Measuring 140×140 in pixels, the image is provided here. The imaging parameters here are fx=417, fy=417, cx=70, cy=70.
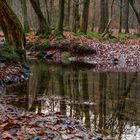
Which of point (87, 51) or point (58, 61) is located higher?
point (87, 51)

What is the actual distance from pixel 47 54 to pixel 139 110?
1513 cm

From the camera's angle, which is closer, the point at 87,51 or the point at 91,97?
the point at 91,97

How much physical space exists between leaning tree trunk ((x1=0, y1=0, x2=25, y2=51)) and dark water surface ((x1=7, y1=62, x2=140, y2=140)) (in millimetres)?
1387

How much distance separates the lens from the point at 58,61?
22062mm

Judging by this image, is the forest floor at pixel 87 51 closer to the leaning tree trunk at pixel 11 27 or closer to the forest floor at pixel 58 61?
the forest floor at pixel 58 61

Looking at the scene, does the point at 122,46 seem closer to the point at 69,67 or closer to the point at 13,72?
the point at 69,67

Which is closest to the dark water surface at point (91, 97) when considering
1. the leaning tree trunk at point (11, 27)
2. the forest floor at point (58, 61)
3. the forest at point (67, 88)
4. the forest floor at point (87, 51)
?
the forest at point (67, 88)

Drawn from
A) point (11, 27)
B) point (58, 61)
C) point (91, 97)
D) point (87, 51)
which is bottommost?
point (91, 97)

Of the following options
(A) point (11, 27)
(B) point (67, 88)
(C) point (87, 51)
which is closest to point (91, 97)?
(B) point (67, 88)

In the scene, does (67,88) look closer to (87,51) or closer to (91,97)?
(91,97)

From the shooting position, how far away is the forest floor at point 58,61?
6887 mm

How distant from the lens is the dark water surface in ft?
27.5

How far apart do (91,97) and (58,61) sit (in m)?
10.7

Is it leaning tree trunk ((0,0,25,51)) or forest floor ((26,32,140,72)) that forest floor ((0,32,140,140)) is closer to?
forest floor ((26,32,140,72))
